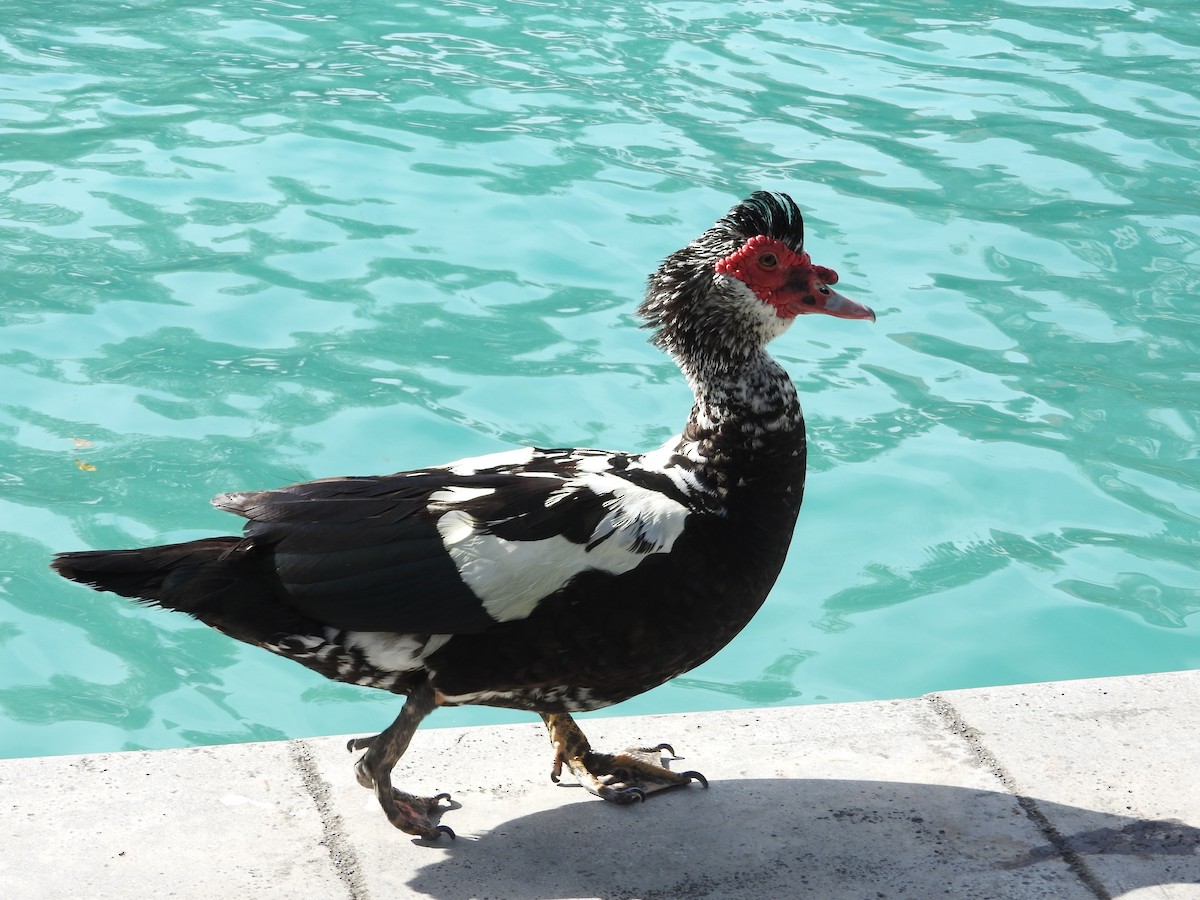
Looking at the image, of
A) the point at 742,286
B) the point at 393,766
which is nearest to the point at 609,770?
the point at 393,766

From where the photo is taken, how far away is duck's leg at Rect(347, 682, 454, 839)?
8.89ft

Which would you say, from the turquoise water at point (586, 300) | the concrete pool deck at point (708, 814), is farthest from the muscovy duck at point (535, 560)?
the turquoise water at point (586, 300)

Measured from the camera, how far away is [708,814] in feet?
9.33

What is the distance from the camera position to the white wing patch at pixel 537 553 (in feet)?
8.61

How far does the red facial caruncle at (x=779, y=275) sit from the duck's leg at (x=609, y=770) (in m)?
0.96

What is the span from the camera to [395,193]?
22.8 ft

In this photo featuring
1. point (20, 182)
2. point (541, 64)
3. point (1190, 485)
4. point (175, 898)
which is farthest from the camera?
point (541, 64)

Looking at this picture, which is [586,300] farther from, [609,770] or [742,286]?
[609,770]

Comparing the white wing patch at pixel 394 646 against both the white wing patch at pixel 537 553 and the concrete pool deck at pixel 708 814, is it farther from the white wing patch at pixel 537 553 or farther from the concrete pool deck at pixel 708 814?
the concrete pool deck at pixel 708 814

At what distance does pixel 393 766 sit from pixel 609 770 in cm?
46

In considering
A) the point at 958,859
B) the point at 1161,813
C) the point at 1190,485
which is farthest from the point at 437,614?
the point at 1190,485

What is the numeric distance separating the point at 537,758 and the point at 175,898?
0.85 m

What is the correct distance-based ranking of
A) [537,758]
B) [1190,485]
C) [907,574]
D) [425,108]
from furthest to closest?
[425,108] < [1190,485] < [907,574] < [537,758]

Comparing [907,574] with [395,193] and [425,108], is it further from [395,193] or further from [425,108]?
[425,108]
